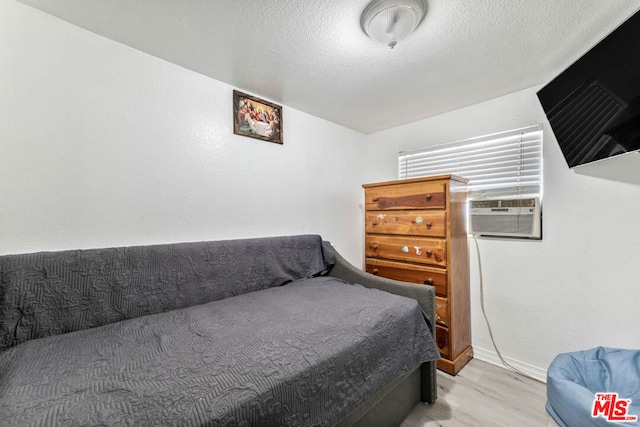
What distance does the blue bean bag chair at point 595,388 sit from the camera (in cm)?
111

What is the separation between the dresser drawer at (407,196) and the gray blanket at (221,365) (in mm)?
878

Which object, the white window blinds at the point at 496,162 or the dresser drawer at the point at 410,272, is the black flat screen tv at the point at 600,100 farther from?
the dresser drawer at the point at 410,272

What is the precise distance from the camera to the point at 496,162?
219cm

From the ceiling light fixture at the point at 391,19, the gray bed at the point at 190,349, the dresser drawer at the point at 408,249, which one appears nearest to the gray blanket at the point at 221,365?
the gray bed at the point at 190,349

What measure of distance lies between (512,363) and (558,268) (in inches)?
32.7

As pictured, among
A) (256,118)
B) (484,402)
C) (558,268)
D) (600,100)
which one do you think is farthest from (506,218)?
(256,118)

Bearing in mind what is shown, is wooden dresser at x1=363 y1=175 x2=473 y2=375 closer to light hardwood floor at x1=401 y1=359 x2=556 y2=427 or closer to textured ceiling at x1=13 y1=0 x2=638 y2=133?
light hardwood floor at x1=401 y1=359 x2=556 y2=427

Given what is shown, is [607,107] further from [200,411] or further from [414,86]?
[200,411]

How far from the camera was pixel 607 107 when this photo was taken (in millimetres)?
1285

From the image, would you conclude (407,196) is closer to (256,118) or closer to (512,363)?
(256,118)

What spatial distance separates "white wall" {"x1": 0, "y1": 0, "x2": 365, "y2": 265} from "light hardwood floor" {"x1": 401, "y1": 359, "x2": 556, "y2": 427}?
1653 mm

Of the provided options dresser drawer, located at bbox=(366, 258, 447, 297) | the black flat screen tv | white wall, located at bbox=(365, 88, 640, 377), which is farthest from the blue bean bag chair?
the black flat screen tv

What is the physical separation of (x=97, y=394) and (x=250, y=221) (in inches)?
56.1

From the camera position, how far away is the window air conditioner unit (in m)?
1.96
